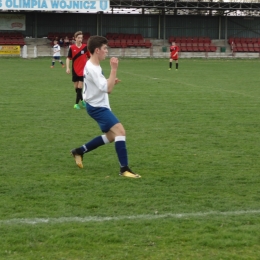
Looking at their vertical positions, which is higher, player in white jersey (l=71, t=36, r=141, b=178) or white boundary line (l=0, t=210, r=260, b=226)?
player in white jersey (l=71, t=36, r=141, b=178)

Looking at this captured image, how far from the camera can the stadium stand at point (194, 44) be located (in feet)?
170

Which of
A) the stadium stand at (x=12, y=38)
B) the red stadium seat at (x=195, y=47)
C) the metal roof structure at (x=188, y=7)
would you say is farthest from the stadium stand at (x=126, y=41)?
the stadium stand at (x=12, y=38)

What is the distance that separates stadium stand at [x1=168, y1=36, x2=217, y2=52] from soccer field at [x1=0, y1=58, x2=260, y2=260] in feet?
125

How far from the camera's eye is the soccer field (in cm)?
500

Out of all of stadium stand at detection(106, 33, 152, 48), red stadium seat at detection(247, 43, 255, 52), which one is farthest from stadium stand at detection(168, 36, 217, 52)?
red stadium seat at detection(247, 43, 255, 52)

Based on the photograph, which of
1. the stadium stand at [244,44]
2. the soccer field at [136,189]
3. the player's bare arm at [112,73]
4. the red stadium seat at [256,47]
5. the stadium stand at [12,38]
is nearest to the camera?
the soccer field at [136,189]

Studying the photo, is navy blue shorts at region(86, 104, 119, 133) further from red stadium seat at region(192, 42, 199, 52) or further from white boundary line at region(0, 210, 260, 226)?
red stadium seat at region(192, 42, 199, 52)

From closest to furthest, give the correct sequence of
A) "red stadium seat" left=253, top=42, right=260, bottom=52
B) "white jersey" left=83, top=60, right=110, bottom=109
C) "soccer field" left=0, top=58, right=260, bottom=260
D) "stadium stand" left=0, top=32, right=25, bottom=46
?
"soccer field" left=0, top=58, right=260, bottom=260, "white jersey" left=83, top=60, right=110, bottom=109, "stadium stand" left=0, top=32, right=25, bottom=46, "red stadium seat" left=253, top=42, right=260, bottom=52

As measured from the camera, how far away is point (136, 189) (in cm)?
689

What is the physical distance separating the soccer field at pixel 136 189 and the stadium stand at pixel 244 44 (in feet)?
129

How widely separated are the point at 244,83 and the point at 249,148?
14163 millimetres

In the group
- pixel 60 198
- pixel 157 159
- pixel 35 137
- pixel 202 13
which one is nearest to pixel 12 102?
pixel 35 137

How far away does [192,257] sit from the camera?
15.5 ft

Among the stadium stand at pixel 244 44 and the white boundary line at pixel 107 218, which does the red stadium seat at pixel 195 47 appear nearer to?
the stadium stand at pixel 244 44
